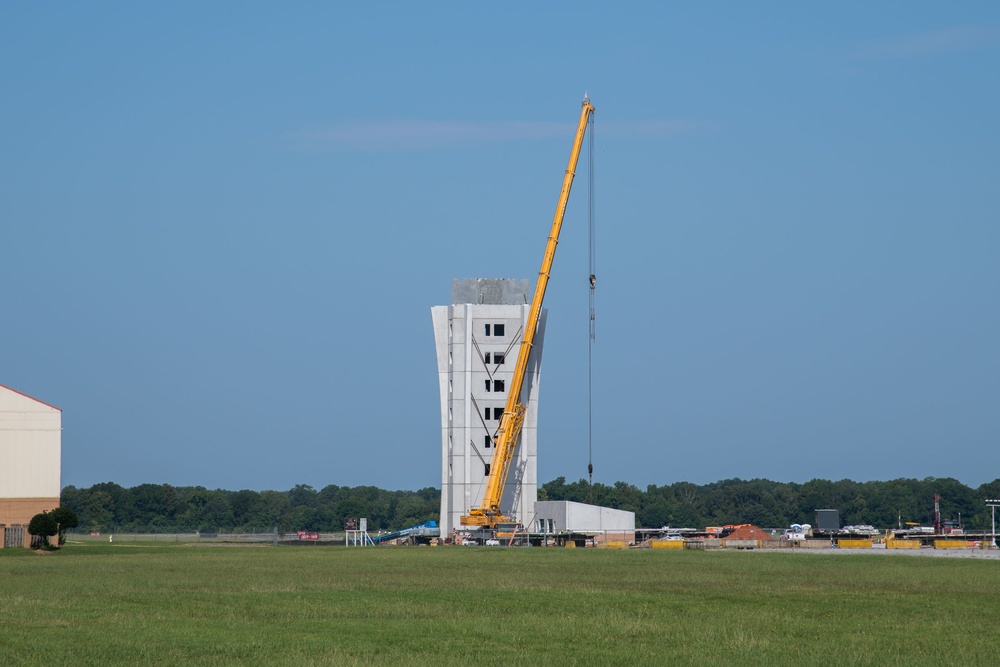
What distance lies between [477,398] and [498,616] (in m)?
91.7

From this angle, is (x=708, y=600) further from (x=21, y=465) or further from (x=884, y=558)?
(x=21, y=465)

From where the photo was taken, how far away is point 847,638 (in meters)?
29.6

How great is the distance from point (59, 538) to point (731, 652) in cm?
6797

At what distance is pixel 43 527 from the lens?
82750 mm

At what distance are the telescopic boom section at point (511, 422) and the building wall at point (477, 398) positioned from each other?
4.65 feet

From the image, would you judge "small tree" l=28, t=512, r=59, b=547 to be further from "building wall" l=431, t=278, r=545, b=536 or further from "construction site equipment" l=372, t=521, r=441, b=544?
"building wall" l=431, t=278, r=545, b=536

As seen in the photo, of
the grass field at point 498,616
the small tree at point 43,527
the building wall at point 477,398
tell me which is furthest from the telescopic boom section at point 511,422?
the grass field at point 498,616

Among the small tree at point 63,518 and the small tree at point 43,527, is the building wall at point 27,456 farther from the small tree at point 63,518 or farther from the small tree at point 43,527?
the small tree at point 43,527

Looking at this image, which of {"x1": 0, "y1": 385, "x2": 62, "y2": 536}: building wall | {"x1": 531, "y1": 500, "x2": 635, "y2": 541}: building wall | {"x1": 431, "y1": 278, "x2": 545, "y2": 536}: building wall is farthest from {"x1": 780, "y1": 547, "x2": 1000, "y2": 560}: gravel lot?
{"x1": 0, "y1": 385, "x2": 62, "y2": 536}: building wall

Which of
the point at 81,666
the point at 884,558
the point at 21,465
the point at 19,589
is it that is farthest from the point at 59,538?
the point at 81,666

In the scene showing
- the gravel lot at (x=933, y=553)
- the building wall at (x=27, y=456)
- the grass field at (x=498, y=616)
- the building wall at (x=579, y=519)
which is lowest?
the gravel lot at (x=933, y=553)

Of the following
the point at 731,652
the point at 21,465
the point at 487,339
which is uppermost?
the point at 487,339

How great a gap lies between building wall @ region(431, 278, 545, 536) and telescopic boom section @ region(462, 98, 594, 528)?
1.42 metres

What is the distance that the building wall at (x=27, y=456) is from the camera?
92875 millimetres
